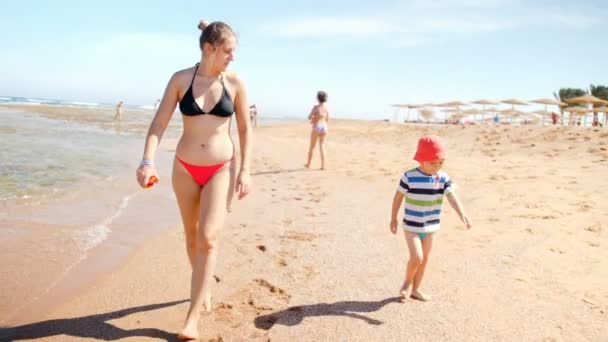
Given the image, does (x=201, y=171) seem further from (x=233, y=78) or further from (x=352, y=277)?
(x=352, y=277)

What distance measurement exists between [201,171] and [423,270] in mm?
1818

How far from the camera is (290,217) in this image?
Answer: 20.6 ft

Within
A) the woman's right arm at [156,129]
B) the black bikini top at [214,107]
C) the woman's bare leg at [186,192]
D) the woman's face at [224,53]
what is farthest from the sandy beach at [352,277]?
the woman's face at [224,53]

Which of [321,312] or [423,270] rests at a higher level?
[423,270]

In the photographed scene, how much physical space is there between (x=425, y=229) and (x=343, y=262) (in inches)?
46.1

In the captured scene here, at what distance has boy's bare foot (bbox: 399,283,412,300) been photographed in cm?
362

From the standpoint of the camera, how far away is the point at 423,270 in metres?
3.64

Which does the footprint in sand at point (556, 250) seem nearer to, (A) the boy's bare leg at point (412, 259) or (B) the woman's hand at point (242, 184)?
(A) the boy's bare leg at point (412, 259)

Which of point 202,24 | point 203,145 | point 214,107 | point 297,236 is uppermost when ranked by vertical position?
point 202,24

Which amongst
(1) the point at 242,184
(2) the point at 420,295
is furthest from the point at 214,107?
(2) the point at 420,295

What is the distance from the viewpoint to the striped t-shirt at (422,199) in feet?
11.6

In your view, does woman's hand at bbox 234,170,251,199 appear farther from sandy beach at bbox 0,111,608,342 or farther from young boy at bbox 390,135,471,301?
young boy at bbox 390,135,471,301

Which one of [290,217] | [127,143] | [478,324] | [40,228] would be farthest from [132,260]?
[127,143]

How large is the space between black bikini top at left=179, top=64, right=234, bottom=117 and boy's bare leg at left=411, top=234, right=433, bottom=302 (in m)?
1.72
